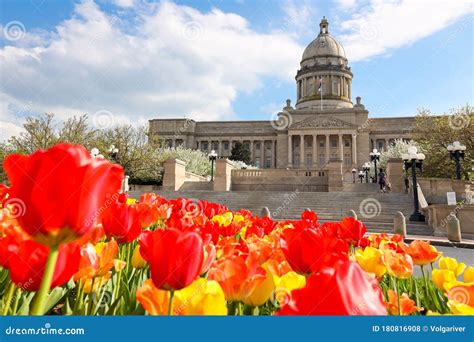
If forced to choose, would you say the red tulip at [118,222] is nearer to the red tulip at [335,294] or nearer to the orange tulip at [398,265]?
the red tulip at [335,294]

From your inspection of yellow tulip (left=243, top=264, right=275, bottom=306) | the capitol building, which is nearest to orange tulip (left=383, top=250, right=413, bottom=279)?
yellow tulip (left=243, top=264, right=275, bottom=306)

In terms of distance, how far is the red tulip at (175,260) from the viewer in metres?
1.01

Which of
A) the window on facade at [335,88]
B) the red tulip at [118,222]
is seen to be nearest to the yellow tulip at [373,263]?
the red tulip at [118,222]

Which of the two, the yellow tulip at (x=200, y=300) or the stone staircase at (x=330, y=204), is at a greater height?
the stone staircase at (x=330, y=204)

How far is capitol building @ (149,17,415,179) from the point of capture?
73.9 m

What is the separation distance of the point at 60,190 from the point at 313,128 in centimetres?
7533

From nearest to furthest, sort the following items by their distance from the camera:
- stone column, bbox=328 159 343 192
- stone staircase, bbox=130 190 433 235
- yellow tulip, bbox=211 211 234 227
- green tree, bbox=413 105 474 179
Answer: yellow tulip, bbox=211 211 234 227, stone staircase, bbox=130 190 433 235, green tree, bbox=413 105 474 179, stone column, bbox=328 159 343 192

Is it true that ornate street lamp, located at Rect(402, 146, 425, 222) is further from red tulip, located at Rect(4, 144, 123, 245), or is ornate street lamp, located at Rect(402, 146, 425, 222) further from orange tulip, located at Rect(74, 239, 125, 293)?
red tulip, located at Rect(4, 144, 123, 245)

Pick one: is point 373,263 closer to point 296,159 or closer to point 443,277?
point 443,277

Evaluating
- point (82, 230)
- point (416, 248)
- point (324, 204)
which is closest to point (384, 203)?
point (324, 204)

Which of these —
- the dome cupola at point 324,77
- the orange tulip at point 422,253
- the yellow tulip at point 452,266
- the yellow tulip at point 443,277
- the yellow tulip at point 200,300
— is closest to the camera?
the yellow tulip at point 200,300

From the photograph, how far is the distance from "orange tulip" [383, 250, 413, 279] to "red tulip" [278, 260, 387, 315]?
912mm

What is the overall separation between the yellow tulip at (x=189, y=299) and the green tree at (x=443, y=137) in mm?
30894

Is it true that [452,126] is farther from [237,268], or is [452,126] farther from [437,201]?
[237,268]
